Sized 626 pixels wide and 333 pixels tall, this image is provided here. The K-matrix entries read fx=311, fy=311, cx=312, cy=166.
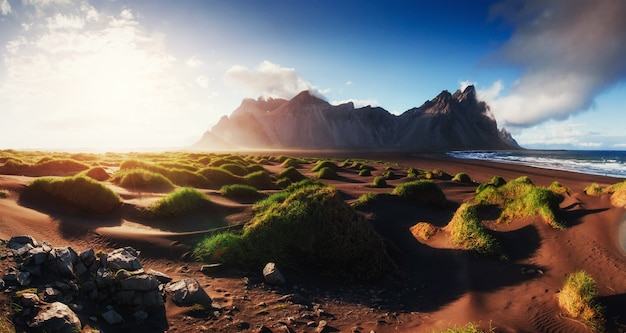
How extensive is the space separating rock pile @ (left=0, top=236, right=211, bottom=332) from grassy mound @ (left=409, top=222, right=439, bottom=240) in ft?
27.9

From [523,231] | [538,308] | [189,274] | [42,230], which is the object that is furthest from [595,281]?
[42,230]

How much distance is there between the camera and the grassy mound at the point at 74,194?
12117 millimetres

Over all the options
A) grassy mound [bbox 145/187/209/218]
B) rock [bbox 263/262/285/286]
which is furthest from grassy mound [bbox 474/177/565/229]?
grassy mound [bbox 145/187/209/218]

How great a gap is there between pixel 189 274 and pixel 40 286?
317 cm

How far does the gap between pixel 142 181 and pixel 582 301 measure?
19677 mm

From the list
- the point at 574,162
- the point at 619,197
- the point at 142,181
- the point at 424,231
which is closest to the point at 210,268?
the point at 424,231

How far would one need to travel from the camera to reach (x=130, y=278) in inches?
247

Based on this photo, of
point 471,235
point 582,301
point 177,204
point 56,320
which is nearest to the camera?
point 56,320

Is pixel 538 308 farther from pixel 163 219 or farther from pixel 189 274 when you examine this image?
pixel 163 219

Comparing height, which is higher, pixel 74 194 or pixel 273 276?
pixel 74 194

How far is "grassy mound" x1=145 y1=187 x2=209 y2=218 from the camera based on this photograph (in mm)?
12672

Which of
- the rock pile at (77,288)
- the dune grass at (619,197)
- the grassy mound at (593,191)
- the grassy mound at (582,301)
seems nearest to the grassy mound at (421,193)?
the grassy mound at (593,191)

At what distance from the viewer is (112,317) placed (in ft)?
18.2

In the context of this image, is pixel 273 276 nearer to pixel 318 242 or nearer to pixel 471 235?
pixel 318 242
